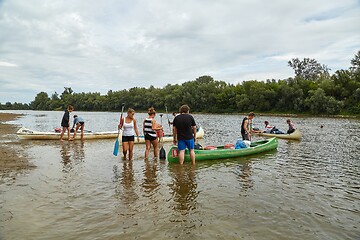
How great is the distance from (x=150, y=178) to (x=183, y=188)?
1.36 m

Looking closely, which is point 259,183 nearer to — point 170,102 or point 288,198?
point 288,198

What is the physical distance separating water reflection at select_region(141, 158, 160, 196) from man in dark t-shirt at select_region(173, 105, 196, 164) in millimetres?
1117

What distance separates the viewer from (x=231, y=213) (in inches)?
224

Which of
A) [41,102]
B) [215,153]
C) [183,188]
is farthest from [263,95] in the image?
[41,102]

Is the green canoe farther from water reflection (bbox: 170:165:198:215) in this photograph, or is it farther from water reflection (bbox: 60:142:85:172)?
water reflection (bbox: 60:142:85:172)

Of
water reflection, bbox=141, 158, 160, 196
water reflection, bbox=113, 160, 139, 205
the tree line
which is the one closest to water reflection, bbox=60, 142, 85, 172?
water reflection, bbox=113, 160, 139, 205

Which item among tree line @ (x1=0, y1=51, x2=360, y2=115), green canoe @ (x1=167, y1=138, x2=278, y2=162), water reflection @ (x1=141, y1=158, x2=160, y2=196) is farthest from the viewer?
tree line @ (x1=0, y1=51, x2=360, y2=115)

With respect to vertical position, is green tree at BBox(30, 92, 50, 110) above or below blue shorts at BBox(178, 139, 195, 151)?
above

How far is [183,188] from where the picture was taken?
7344 millimetres

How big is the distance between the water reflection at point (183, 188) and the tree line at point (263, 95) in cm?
6024

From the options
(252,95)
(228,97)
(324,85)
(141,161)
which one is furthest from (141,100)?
(141,161)

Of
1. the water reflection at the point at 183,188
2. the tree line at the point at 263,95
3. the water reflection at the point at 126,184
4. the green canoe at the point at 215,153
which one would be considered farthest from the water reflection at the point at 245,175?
the tree line at the point at 263,95

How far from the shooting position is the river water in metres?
4.87

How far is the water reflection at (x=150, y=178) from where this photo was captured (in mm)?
7173
